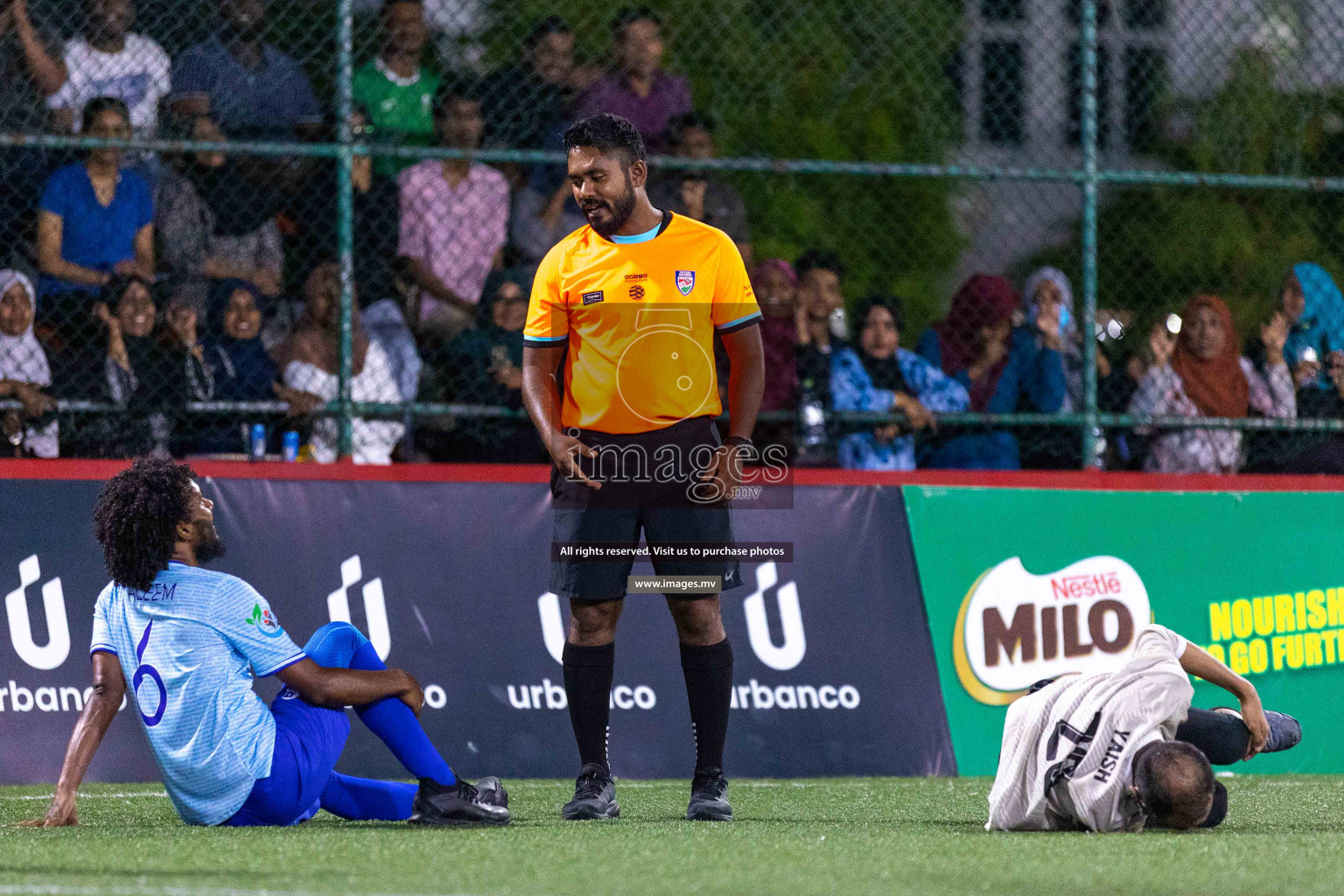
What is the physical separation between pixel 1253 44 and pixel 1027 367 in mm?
3110

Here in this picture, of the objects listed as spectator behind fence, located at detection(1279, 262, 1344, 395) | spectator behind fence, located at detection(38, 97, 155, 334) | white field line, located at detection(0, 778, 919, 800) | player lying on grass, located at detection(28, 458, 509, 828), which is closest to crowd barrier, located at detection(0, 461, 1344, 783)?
white field line, located at detection(0, 778, 919, 800)

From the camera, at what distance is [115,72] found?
7789 mm

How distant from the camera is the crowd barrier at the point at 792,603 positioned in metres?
7.10

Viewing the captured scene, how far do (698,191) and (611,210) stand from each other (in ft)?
9.31

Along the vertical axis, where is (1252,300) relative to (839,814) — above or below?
above

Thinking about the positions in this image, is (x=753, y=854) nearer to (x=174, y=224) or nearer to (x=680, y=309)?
(x=680, y=309)

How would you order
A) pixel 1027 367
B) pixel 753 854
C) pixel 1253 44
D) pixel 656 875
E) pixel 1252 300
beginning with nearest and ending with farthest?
1. pixel 656 875
2. pixel 753 854
3. pixel 1027 367
4. pixel 1253 44
5. pixel 1252 300

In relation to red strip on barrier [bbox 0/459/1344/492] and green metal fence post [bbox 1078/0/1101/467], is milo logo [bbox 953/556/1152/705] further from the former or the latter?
green metal fence post [bbox 1078/0/1101/467]

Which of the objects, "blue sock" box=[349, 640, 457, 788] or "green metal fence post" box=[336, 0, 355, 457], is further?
"green metal fence post" box=[336, 0, 355, 457]

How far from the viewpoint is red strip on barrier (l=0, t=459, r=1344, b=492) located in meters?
7.16

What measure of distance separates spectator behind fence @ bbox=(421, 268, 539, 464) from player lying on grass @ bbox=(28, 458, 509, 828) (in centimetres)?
248

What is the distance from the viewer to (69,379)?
743cm

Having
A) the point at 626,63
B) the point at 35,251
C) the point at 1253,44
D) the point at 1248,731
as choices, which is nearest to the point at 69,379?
the point at 35,251

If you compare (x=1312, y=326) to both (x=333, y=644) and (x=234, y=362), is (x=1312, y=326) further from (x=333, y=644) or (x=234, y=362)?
(x=333, y=644)
